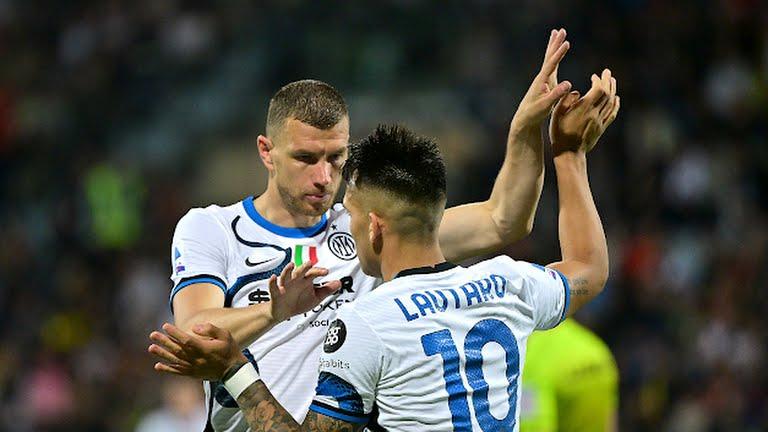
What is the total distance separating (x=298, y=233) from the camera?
5332 mm

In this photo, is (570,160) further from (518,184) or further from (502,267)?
(502,267)

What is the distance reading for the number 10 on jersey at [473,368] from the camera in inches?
161

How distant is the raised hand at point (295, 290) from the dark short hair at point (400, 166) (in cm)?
37

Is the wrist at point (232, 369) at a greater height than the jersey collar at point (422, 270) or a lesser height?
lesser

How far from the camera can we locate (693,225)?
12.2 metres

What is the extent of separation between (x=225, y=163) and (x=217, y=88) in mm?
1136

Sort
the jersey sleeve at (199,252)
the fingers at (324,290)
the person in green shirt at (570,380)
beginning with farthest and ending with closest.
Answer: the person in green shirt at (570,380) < the jersey sleeve at (199,252) < the fingers at (324,290)

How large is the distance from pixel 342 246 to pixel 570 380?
6.47ft

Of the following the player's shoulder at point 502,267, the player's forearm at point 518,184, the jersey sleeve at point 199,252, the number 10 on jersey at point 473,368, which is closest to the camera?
the number 10 on jersey at point 473,368

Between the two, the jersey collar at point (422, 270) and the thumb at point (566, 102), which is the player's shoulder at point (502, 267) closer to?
the jersey collar at point (422, 270)

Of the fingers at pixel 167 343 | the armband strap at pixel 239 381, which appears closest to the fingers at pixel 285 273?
the armband strap at pixel 239 381

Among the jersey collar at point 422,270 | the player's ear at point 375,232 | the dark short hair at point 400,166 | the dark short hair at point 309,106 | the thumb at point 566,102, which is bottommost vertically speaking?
the jersey collar at point 422,270

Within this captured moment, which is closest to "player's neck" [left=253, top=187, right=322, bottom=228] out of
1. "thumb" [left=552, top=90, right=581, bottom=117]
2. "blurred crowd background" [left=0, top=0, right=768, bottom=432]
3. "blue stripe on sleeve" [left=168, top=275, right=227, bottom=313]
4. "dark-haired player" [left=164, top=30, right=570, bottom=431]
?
"dark-haired player" [left=164, top=30, right=570, bottom=431]

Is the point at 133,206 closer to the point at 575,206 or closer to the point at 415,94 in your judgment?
the point at 415,94
